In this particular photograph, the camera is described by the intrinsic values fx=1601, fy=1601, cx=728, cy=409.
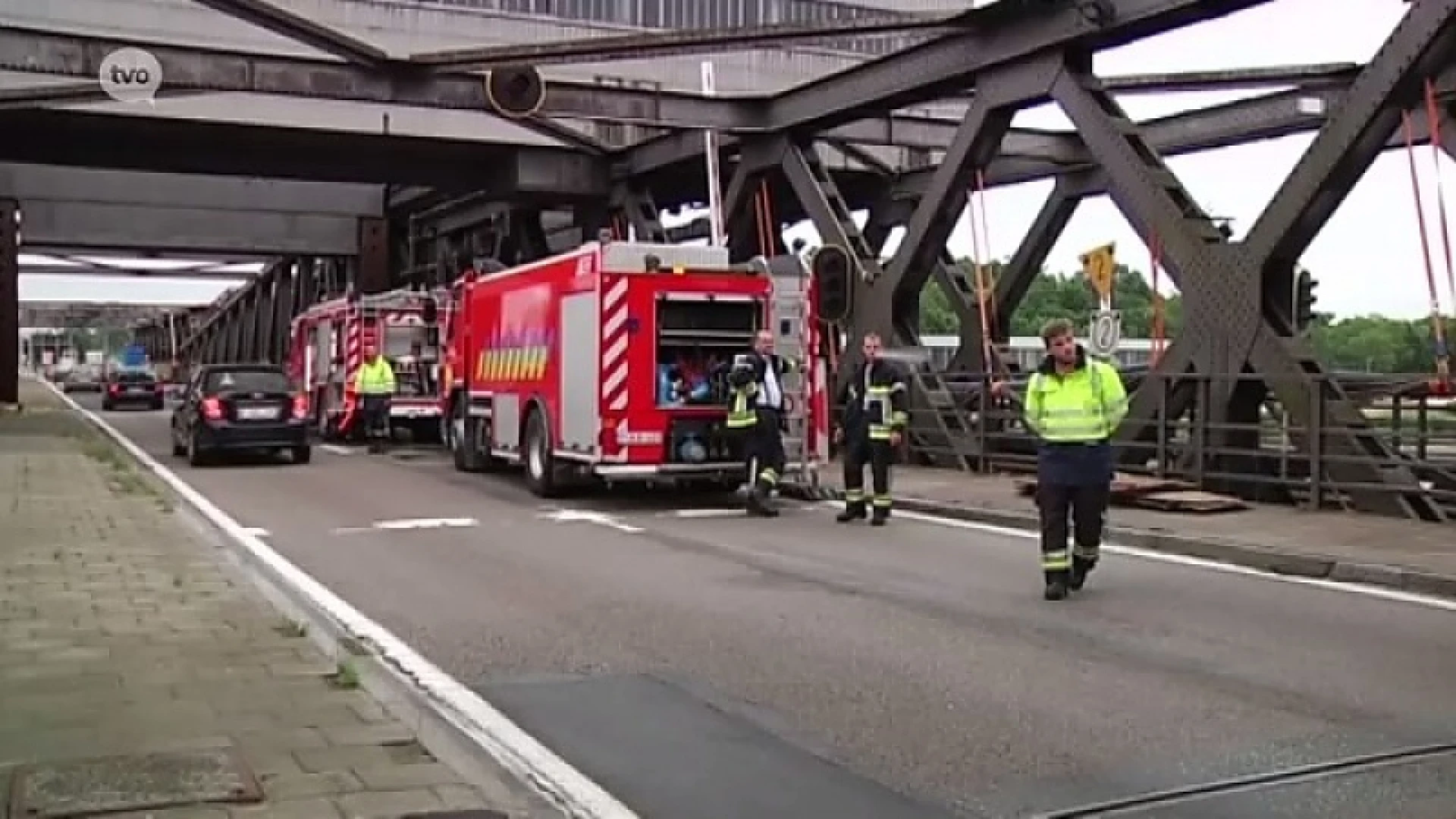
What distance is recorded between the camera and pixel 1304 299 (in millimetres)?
17984

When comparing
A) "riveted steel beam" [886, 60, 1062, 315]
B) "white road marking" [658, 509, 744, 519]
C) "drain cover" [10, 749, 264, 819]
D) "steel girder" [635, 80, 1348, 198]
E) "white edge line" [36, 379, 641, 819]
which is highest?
"steel girder" [635, 80, 1348, 198]

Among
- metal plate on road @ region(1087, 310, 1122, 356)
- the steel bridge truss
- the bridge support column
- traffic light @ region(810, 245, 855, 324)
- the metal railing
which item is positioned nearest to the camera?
the metal railing

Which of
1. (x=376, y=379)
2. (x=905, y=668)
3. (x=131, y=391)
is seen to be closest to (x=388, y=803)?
(x=905, y=668)

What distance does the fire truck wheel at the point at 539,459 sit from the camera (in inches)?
717

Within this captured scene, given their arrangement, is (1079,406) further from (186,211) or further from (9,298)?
(186,211)

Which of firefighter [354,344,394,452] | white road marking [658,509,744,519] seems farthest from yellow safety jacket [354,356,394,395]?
white road marking [658,509,744,519]

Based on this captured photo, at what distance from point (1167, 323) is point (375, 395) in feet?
44.9

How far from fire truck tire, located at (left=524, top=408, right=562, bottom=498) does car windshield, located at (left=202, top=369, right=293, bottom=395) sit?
5913 mm

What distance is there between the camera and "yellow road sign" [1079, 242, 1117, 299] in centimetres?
1686

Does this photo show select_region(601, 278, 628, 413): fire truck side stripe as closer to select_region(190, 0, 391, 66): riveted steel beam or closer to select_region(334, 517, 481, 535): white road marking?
select_region(334, 517, 481, 535): white road marking

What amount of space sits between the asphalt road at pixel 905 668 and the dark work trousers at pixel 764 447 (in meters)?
2.18

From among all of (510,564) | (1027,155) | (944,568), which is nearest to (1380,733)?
(944,568)

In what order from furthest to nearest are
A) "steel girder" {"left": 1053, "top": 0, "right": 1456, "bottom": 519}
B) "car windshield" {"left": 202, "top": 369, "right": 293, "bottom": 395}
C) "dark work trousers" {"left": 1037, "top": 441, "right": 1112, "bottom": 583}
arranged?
"car windshield" {"left": 202, "top": 369, "right": 293, "bottom": 395} → "steel girder" {"left": 1053, "top": 0, "right": 1456, "bottom": 519} → "dark work trousers" {"left": 1037, "top": 441, "right": 1112, "bottom": 583}

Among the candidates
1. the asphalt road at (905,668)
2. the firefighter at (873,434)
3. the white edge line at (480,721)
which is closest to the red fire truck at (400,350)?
the firefighter at (873,434)
